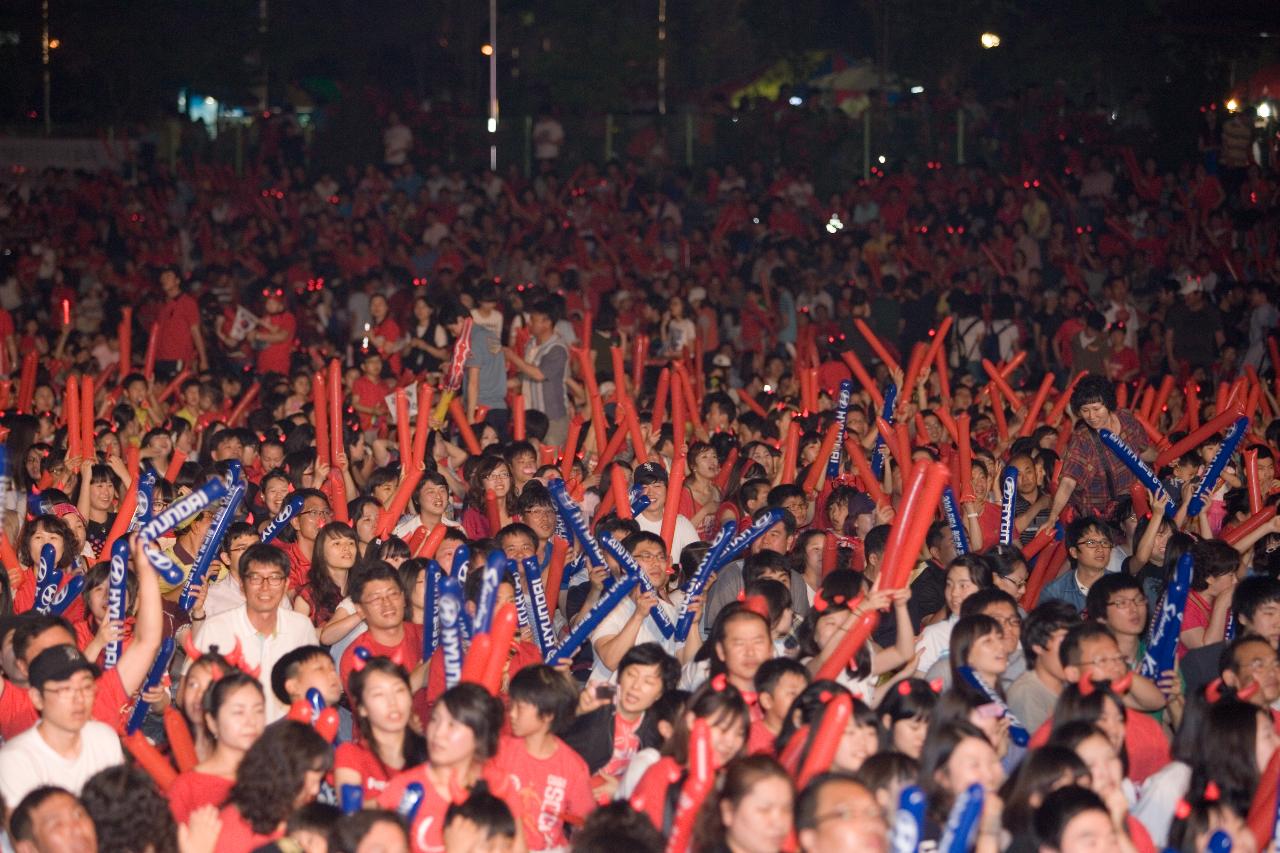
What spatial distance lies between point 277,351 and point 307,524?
588 cm

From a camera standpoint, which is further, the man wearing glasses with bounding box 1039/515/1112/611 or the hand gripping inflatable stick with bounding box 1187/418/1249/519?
the hand gripping inflatable stick with bounding box 1187/418/1249/519

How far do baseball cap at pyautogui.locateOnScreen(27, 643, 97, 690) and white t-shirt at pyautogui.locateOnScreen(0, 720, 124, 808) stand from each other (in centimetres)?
15

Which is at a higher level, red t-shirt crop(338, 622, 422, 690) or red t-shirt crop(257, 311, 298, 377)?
red t-shirt crop(257, 311, 298, 377)

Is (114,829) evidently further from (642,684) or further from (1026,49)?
(1026,49)

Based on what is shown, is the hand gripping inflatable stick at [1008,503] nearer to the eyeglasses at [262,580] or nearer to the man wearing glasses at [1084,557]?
the man wearing glasses at [1084,557]

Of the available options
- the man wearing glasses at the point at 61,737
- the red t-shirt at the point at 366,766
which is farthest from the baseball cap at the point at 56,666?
the red t-shirt at the point at 366,766

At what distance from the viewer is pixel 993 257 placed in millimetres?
16891

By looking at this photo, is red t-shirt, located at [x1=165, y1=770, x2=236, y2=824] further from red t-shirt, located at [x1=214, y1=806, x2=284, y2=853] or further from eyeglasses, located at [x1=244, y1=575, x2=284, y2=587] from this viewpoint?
eyeglasses, located at [x1=244, y1=575, x2=284, y2=587]

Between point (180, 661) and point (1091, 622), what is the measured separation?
3676 millimetres

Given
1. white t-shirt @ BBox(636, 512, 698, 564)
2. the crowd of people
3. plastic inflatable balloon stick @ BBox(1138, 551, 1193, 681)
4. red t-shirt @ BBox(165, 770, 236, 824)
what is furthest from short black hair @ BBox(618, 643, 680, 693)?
white t-shirt @ BBox(636, 512, 698, 564)

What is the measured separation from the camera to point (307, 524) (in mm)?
7945

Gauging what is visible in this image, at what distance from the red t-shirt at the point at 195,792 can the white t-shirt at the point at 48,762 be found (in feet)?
0.69

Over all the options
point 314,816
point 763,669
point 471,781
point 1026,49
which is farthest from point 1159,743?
point 1026,49

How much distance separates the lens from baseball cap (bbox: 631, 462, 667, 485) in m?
8.43
